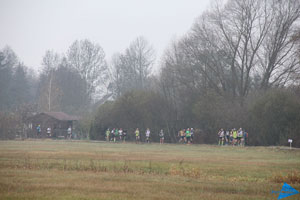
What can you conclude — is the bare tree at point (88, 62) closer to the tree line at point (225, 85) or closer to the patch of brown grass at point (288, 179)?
the tree line at point (225, 85)

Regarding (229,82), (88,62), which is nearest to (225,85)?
(229,82)

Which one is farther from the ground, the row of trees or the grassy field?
the row of trees

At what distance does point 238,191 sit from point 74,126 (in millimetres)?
62103

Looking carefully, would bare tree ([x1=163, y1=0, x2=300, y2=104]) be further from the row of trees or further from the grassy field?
the grassy field

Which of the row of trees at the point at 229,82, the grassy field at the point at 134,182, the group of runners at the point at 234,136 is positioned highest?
the row of trees at the point at 229,82

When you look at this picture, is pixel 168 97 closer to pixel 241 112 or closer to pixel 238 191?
pixel 241 112

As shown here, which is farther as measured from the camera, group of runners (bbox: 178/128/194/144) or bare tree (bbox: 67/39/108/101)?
bare tree (bbox: 67/39/108/101)

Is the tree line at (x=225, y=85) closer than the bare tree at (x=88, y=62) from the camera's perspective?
Yes

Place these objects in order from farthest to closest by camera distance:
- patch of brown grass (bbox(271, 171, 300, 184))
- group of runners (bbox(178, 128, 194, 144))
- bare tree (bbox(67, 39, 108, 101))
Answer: bare tree (bbox(67, 39, 108, 101)) < group of runners (bbox(178, 128, 194, 144)) < patch of brown grass (bbox(271, 171, 300, 184))

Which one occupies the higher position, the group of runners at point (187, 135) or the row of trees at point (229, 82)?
the row of trees at point (229, 82)

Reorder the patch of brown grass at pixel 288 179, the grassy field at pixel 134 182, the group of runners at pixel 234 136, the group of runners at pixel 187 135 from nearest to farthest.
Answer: the grassy field at pixel 134 182
the patch of brown grass at pixel 288 179
the group of runners at pixel 234 136
the group of runners at pixel 187 135

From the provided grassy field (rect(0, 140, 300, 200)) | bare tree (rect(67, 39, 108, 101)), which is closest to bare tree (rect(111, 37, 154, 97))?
bare tree (rect(67, 39, 108, 101))

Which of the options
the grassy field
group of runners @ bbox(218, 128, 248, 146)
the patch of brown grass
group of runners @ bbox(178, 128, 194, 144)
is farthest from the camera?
group of runners @ bbox(178, 128, 194, 144)

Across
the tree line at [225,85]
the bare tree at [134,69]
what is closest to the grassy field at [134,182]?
the tree line at [225,85]
